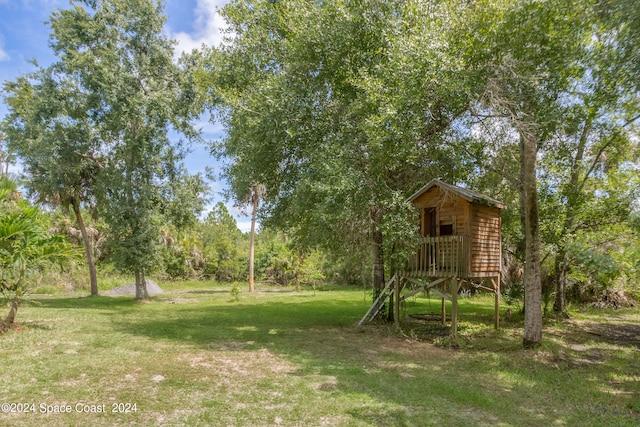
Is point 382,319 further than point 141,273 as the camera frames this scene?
No

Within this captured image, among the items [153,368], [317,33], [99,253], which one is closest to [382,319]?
[153,368]

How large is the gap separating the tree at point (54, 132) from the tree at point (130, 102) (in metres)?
0.52

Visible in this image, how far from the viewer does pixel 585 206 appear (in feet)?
45.6

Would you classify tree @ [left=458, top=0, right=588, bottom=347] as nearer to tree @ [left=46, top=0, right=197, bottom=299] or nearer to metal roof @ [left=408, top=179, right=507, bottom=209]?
metal roof @ [left=408, top=179, right=507, bottom=209]

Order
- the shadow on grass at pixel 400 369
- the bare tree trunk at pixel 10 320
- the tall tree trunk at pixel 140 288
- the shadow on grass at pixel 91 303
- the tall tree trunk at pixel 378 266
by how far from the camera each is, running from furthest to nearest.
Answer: the tall tree trunk at pixel 140 288
the shadow on grass at pixel 91 303
the tall tree trunk at pixel 378 266
the bare tree trunk at pixel 10 320
the shadow on grass at pixel 400 369

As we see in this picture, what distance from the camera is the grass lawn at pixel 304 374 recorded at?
589cm

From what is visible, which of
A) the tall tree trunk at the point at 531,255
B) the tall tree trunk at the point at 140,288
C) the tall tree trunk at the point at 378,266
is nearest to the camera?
the tall tree trunk at the point at 531,255

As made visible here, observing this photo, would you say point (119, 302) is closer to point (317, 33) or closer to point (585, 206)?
point (317, 33)

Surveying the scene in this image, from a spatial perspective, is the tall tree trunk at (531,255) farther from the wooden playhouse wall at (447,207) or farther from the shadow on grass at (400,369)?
the wooden playhouse wall at (447,207)

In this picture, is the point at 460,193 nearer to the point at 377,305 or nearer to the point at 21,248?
the point at 377,305

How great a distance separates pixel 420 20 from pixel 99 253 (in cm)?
2993

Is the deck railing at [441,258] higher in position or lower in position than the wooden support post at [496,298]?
higher

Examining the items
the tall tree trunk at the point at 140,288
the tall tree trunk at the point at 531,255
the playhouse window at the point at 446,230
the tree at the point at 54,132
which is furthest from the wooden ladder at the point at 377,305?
the tree at the point at 54,132

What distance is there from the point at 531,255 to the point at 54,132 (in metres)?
20.8
